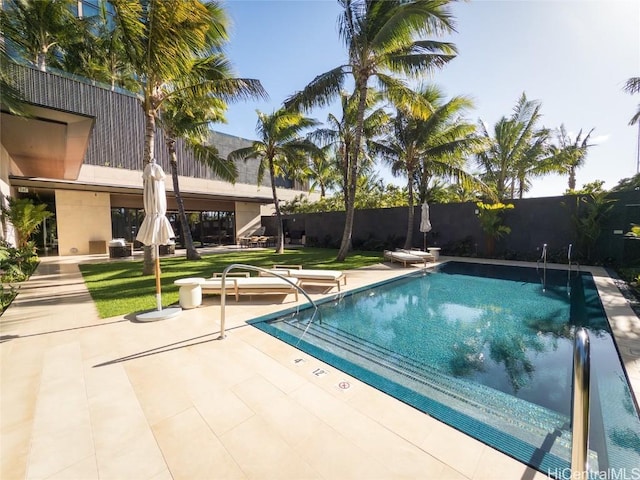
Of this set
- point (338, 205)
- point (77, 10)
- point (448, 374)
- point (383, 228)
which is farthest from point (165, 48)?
point (77, 10)

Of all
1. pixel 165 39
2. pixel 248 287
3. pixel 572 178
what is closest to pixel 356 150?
pixel 165 39

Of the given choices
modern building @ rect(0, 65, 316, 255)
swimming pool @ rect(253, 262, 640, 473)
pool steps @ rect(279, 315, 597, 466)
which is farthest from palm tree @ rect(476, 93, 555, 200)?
modern building @ rect(0, 65, 316, 255)

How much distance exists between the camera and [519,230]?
13633 millimetres

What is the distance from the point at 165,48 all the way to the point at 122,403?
28.0 feet

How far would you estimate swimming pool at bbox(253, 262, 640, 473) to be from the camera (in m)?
2.56

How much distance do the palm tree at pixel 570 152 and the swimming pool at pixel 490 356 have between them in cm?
1325

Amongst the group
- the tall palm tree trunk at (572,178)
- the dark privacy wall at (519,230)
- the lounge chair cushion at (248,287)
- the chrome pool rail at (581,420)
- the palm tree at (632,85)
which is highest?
the palm tree at (632,85)

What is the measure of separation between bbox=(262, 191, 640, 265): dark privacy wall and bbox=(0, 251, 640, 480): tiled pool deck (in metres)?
9.19

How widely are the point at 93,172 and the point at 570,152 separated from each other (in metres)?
30.3

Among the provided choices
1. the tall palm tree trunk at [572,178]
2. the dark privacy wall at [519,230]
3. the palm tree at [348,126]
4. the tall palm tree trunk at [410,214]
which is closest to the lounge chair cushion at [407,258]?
the tall palm tree trunk at [410,214]

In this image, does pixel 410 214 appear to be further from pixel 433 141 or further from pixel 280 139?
pixel 280 139

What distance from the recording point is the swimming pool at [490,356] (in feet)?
8.39

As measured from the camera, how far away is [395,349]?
15.0 feet

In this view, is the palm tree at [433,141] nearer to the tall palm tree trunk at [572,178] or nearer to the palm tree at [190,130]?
the palm tree at [190,130]
